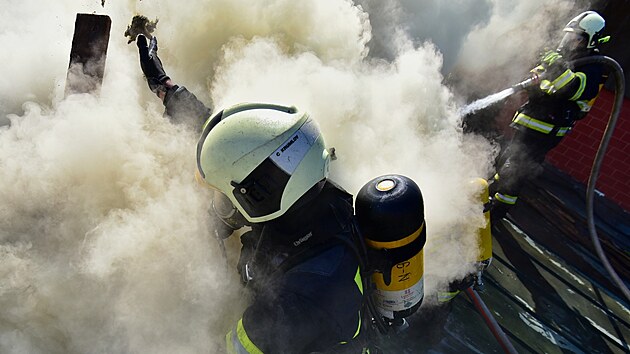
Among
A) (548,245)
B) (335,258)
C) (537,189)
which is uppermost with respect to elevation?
(335,258)

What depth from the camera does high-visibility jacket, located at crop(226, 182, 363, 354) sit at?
5.12ft

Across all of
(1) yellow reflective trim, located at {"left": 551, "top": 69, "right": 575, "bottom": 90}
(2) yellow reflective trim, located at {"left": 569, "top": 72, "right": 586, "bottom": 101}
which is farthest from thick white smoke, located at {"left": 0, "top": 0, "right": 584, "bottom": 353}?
(2) yellow reflective trim, located at {"left": 569, "top": 72, "right": 586, "bottom": 101}

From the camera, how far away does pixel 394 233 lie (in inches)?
77.3

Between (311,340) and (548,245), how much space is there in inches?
180

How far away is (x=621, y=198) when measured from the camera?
18.2 feet

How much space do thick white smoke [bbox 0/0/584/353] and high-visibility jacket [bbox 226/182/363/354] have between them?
2.66 feet

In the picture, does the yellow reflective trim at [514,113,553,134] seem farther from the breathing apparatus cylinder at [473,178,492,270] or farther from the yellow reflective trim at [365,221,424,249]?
the yellow reflective trim at [365,221,424,249]

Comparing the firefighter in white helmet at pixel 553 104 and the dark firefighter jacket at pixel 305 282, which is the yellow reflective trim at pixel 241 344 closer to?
the dark firefighter jacket at pixel 305 282

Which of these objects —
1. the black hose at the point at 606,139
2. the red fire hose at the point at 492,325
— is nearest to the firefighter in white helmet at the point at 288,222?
the red fire hose at the point at 492,325

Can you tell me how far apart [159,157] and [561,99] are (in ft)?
13.3

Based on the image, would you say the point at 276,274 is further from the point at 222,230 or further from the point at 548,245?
the point at 548,245

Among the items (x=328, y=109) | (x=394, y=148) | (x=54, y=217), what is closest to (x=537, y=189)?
(x=394, y=148)

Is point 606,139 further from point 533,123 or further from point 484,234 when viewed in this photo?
point 484,234

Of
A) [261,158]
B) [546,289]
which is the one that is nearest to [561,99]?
[546,289]
